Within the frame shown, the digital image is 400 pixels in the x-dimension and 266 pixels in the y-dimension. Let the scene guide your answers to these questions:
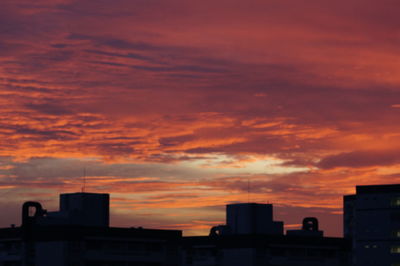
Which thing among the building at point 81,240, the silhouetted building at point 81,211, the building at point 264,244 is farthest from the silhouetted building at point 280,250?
the silhouetted building at point 81,211

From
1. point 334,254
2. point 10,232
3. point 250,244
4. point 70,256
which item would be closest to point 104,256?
point 70,256

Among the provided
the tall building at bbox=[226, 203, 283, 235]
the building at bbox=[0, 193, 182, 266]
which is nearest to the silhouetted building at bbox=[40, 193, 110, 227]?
the building at bbox=[0, 193, 182, 266]

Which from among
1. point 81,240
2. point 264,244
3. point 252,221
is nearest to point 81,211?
point 81,240

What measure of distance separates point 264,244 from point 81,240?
45033 millimetres

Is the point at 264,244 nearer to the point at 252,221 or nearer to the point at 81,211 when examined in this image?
the point at 252,221

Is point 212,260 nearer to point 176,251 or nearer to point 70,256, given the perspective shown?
point 176,251

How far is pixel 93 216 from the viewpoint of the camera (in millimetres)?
158750

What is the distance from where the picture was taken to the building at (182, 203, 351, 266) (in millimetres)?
183625

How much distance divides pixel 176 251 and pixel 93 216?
1549 centimetres

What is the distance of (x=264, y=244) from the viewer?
18350cm

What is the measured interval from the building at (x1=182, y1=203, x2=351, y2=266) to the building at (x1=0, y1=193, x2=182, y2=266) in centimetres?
2566

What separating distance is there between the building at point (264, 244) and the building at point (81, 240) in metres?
25.7

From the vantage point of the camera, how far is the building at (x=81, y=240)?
493ft

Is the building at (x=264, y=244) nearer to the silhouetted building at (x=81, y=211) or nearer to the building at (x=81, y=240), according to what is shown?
the building at (x=81, y=240)
